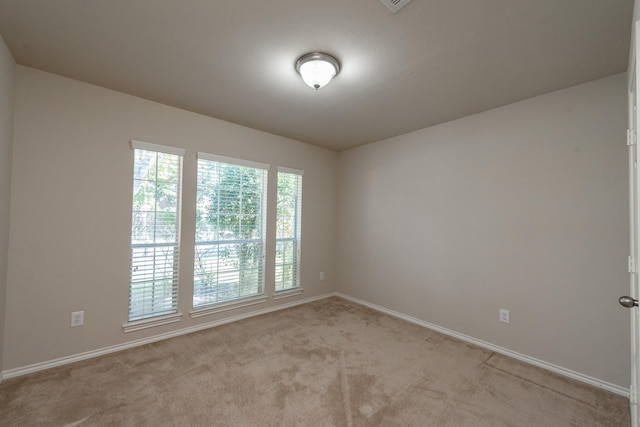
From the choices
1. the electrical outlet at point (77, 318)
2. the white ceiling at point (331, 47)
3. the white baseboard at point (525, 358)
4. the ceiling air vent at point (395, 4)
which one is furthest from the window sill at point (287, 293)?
the ceiling air vent at point (395, 4)

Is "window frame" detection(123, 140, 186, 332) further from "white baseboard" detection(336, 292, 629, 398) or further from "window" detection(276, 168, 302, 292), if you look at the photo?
"white baseboard" detection(336, 292, 629, 398)

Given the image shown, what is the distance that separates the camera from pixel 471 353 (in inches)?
106

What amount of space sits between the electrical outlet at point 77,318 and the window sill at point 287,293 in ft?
6.79

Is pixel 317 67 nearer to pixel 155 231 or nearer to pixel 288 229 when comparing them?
pixel 155 231

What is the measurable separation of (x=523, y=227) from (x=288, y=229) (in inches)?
113

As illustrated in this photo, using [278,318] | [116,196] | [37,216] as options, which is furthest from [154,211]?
[278,318]

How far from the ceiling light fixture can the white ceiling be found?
Answer: 0.06 m

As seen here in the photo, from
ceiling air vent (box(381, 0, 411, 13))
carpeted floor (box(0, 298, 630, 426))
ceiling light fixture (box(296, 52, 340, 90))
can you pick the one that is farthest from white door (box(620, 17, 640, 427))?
ceiling light fixture (box(296, 52, 340, 90))

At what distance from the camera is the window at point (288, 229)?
397 cm

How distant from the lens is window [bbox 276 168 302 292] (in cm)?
397

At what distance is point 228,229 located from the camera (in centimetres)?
345

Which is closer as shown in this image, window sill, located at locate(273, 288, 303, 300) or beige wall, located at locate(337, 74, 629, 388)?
beige wall, located at locate(337, 74, 629, 388)

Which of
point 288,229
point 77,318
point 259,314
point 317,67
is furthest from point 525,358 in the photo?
point 77,318

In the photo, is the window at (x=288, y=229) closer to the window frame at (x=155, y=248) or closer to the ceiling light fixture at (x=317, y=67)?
the window frame at (x=155, y=248)
